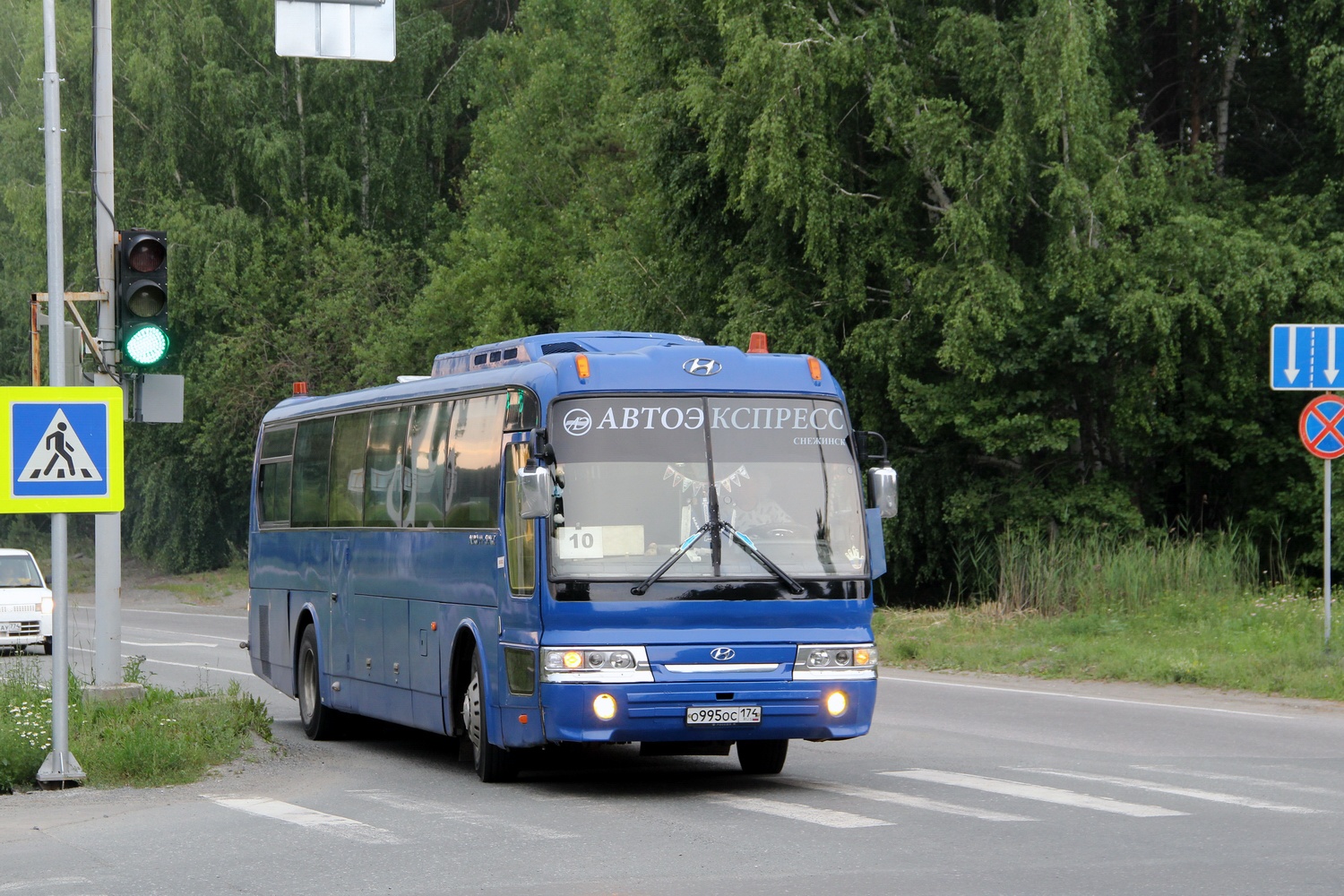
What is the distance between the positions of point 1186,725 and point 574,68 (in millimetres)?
36171

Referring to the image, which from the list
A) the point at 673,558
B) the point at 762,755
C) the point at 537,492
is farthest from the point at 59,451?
the point at 762,755

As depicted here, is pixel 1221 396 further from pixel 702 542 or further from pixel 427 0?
pixel 427 0

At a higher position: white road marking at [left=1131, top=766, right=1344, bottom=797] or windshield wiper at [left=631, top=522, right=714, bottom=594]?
windshield wiper at [left=631, top=522, right=714, bottom=594]

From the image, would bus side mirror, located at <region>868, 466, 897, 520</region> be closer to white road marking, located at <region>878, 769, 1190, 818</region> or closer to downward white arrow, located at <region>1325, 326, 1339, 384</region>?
white road marking, located at <region>878, 769, 1190, 818</region>

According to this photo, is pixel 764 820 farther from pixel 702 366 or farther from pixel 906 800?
pixel 702 366

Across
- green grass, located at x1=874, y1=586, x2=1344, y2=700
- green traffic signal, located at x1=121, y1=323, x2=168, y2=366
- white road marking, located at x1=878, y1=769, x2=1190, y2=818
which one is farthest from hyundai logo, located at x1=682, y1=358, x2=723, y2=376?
green grass, located at x1=874, y1=586, x2=1344, y2=700

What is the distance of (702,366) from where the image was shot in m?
12.6

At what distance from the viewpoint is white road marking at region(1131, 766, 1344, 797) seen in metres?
11.6

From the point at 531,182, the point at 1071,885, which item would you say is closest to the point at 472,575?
the point at 1071,885

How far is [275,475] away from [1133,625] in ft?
38.3

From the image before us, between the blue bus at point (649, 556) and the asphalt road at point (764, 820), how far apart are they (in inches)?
22.4

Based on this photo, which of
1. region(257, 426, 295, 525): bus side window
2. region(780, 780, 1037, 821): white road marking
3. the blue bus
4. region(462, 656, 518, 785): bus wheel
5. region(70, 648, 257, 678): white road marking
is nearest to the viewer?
region(780, 780, 1037, 821): white road marking

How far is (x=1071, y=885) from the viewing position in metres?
8.42

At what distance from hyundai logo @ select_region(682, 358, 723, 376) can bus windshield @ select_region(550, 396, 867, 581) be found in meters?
0.22
